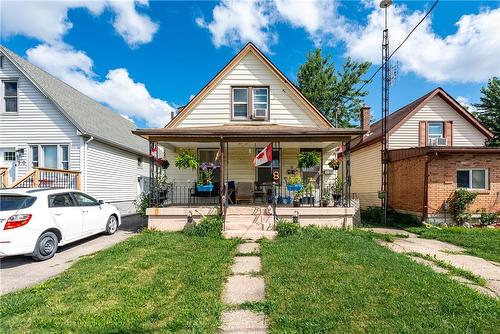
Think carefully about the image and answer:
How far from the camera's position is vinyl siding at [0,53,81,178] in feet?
41.3

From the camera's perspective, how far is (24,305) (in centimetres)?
379

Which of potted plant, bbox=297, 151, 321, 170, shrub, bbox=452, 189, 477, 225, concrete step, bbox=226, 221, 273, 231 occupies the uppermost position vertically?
potted plant, bbox=297, 151, 321, 170

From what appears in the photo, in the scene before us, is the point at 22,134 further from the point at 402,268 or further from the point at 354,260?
the point at 402,268

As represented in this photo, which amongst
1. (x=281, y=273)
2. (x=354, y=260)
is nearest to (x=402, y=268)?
(x=354, y=260)

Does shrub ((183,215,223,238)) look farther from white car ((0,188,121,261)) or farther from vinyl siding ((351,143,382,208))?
vinyl siding ((351,143,382,208))

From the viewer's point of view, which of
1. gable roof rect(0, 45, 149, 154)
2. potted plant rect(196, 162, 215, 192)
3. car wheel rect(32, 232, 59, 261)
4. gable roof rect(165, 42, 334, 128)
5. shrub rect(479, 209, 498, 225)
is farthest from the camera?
gable roof rect(0, 45, 149, 154)

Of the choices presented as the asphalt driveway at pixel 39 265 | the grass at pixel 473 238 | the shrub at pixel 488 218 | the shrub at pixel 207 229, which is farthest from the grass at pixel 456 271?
the asphalt driveway at pixel 39 265

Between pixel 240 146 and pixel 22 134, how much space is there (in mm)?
10414

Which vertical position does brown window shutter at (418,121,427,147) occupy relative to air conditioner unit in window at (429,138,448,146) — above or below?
above

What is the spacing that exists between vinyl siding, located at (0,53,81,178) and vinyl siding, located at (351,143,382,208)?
16.1 m

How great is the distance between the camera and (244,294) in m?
4.29

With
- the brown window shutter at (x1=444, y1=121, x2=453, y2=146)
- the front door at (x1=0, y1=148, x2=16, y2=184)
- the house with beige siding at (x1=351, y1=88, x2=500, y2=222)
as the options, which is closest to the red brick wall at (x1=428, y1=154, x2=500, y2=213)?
the house with beige siding at (x1=351, y1=88, x2=500, y2=222)

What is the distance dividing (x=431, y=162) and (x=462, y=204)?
203cm

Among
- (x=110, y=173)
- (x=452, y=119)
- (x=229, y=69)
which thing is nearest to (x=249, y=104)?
(x=229, y=69)
